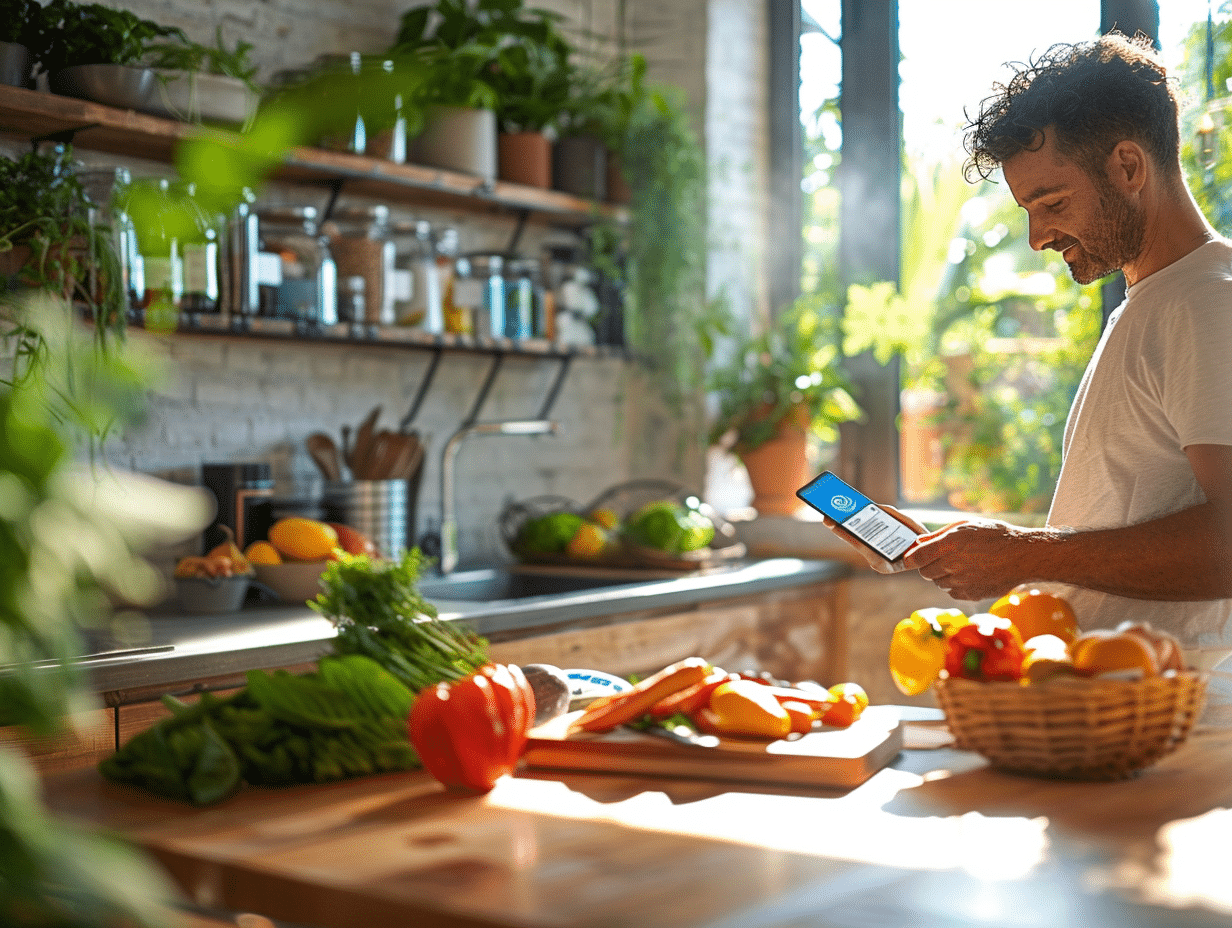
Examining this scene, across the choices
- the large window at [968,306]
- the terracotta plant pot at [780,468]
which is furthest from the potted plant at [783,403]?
the large window at [968,306]

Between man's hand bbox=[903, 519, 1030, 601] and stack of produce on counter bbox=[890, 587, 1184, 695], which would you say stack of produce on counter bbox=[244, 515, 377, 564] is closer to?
man's hand bbox=[903, 519, 1030, 601]

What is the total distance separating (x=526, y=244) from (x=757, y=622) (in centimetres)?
131

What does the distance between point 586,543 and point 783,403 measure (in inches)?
31.4

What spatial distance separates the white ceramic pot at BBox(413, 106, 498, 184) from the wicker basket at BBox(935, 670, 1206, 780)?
2.32 metres

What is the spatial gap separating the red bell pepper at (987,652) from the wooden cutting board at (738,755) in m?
0.13

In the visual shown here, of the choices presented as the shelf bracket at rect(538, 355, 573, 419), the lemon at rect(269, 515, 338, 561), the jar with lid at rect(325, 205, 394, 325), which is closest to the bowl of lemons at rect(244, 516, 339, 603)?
the lemon at rect(269, 515, 338, 561)

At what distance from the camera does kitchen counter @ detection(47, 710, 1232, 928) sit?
2.75 ft

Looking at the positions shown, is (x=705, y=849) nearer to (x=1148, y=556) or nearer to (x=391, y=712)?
Answer: (x=391, y=712)

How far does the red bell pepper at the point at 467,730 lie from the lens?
1156 mm

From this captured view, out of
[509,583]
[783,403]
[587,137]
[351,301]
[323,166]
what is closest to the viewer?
[323,166]

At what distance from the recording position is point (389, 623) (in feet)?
4.35

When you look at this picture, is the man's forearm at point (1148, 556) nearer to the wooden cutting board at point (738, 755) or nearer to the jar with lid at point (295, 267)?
the wooden cutting board at point (738, 755)

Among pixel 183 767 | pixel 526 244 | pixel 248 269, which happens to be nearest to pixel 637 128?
pixel 526 244

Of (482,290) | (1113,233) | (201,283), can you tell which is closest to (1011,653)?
(1113,233)
